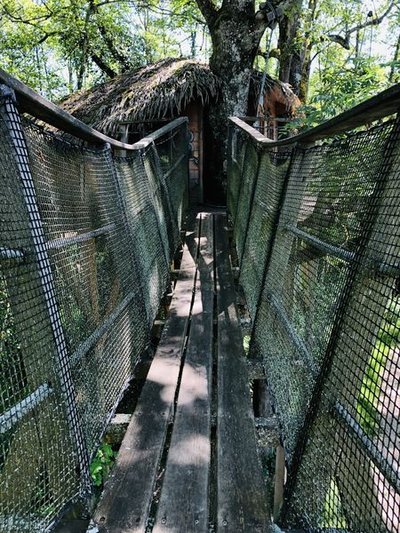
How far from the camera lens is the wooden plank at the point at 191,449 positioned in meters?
1.44

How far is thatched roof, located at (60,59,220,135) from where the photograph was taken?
7.97m

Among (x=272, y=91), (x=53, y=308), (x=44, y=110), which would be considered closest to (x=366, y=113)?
(x=44, y=110)

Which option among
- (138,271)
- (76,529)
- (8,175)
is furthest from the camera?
(138,271)

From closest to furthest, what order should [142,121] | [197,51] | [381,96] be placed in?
[381,96] < [142,121] < [197,51]

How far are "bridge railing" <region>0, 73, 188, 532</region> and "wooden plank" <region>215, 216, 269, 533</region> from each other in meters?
0.50

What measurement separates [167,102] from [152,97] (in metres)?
0.33

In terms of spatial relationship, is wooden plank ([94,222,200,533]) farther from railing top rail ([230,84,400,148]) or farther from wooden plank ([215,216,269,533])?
railing top rail ([230,84,400,148])

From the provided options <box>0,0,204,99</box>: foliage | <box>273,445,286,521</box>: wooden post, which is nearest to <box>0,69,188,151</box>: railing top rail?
<box>273,445,286,521</box>: wooden post

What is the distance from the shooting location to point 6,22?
627 inches

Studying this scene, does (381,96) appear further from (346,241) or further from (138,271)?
(138,271)

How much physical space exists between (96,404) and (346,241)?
1.12m

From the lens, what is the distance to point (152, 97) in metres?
8.01

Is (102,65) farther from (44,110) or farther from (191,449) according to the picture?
(191,449)

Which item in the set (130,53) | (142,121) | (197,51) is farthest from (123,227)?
(197,51)
